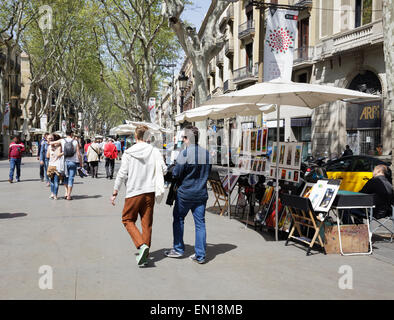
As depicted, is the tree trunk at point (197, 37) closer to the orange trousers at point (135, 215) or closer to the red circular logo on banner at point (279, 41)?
the red circular logo on banner at point (279, 41)

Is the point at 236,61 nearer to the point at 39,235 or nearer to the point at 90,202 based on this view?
the point at 90,202

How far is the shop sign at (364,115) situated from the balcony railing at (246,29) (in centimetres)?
1304

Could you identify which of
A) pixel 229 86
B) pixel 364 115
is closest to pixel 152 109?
pixel 364 115

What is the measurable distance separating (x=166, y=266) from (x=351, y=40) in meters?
20.0

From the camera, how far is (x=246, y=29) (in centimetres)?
3353

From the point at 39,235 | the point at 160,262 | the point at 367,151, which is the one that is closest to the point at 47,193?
the point at 39,235

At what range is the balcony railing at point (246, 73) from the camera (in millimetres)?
32219

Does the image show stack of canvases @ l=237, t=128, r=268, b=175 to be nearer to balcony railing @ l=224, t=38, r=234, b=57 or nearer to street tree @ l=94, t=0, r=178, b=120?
street tree @ l=94, t=0, r=178, b=120

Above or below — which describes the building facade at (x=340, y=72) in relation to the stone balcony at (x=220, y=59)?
below

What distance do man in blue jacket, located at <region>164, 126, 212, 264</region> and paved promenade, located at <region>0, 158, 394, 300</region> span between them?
1.26ft

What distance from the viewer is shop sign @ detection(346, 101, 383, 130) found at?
20844mm

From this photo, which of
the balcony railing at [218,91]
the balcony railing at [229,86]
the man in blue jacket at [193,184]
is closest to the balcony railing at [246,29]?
the balcony railing at [229,86]

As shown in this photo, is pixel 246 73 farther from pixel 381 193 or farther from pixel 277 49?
pixel 381 193

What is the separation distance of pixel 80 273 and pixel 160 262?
1041 mm
